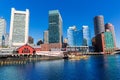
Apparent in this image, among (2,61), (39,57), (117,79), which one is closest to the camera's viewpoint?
(117,79)

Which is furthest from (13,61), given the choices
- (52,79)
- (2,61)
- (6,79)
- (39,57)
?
(52,79)

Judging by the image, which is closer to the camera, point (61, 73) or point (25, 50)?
point (61, 73)

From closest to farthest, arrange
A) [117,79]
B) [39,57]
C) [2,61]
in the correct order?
[117,79] < [2,61] < [39,57]

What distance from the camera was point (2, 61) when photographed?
121312mm

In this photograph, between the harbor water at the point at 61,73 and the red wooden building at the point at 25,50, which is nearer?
→ the harbor water at the point at 61,73

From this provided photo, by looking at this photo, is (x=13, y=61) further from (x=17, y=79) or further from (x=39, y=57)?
(x=17, y=79)

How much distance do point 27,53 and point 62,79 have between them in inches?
5044

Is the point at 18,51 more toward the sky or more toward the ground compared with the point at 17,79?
more toward the sky

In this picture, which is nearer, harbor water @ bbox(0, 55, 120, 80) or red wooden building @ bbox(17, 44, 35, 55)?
harbor water @ bbox(0, 55, 120, 80)

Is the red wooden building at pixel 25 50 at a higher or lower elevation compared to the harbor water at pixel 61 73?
higher

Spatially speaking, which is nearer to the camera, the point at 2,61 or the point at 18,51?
the point at 2,61

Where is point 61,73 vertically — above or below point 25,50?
below

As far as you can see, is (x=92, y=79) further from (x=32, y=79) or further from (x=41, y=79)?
(x=32, y=79)

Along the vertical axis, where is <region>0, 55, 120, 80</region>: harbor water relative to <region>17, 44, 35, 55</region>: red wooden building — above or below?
below
